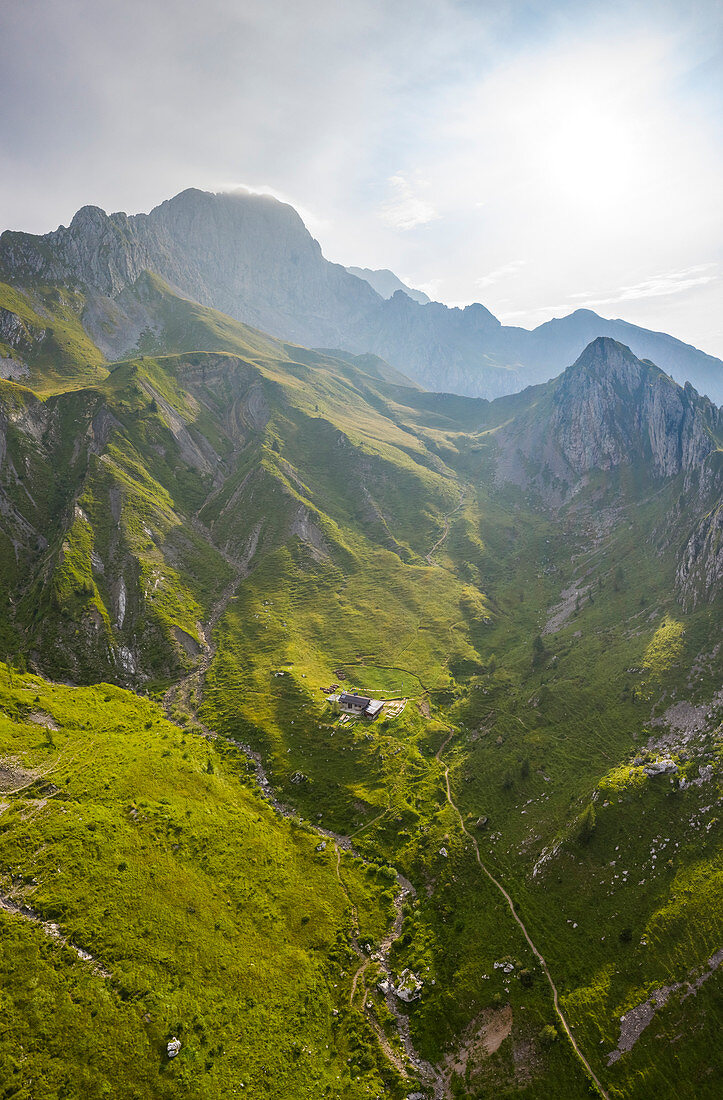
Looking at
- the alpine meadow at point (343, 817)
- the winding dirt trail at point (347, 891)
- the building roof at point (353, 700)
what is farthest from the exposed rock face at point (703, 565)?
the winding dirt trail at point (347, 891)

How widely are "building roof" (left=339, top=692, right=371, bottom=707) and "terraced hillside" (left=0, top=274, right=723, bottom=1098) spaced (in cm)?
361

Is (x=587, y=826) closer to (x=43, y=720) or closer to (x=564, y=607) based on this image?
(x=564, y=607)

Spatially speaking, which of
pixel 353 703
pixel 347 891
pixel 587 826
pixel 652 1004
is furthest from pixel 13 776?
pixel 652 1004

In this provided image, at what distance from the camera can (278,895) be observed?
64.8 metres

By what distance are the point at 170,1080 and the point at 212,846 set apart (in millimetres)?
26305

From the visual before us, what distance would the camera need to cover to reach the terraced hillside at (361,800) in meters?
48.6

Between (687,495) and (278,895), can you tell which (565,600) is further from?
(278,895)

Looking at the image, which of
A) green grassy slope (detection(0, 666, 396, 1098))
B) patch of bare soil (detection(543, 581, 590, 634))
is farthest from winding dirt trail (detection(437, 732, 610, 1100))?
patch of bare soil (detection(543, 581, 590, 634))

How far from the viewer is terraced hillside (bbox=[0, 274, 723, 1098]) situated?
48562mm

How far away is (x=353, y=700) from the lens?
105562 mm

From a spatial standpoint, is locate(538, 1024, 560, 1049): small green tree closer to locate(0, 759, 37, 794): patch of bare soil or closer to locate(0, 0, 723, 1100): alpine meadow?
locate(0, 0, 723, 1100): alpine meadow

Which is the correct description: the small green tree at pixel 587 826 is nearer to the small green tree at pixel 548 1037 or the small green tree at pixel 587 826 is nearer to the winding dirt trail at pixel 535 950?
the winding dirt trail at pixel 535 950

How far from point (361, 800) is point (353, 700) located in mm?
24198

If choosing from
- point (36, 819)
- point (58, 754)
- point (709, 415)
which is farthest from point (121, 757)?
point (709, 415)
